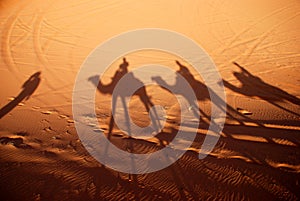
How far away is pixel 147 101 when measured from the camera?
23.1 feet

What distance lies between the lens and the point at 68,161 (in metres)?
4.63

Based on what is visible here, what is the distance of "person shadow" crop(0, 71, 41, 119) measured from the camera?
247 inches

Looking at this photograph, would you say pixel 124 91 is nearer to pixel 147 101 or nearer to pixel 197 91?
pixel 147 101

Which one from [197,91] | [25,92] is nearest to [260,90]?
[197,91]

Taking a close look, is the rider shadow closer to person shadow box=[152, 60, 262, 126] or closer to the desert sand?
the desert sand

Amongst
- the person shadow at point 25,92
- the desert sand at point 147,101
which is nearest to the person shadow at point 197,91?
the desert sand at point 147,101

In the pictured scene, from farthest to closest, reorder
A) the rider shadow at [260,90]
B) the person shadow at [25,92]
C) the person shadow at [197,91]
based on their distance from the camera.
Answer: the rider shadow at [260,90]
the person shadow at [197,91]
the person shadow at [25,92]

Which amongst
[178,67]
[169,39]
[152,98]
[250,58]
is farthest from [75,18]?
[250,58]

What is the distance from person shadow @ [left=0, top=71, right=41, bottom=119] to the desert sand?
30mm

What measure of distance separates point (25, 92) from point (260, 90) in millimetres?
7810

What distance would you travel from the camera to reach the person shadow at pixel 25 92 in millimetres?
6284

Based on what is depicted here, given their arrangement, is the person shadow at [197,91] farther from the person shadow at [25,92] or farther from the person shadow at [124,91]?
the person shadow at [25,92]

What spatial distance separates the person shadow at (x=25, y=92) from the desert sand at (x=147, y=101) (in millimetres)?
30

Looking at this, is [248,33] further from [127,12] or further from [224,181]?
[224,181]
